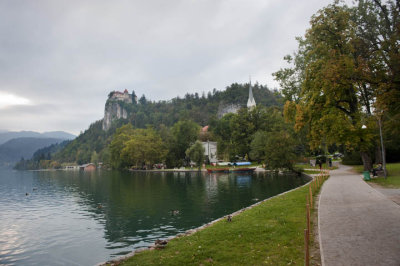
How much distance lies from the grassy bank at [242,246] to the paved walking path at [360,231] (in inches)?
33.6

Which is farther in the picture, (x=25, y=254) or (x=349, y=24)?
(x=349, y=24)

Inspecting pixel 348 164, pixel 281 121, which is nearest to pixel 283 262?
pixel 348 164

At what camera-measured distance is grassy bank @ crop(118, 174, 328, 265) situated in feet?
26.2

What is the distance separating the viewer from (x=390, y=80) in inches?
438

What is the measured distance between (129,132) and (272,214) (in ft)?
359

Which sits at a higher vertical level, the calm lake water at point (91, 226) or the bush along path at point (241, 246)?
the bush along path at point (241, 246)

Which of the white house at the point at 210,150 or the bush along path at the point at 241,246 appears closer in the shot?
the bush along path at the point at 241,246

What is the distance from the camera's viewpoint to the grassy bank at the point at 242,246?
8.00 m

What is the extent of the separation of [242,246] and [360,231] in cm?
392

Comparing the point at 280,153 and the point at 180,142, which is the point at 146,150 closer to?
the point at 180,142

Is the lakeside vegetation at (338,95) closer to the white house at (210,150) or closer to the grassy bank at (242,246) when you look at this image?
the grassy bank at (242,246)

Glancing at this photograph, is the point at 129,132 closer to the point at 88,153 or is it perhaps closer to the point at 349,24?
the point at 88,153

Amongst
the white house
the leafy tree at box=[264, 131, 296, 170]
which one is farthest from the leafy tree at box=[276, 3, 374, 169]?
the white house

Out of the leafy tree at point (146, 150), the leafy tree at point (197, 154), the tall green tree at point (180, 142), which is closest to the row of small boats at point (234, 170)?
the leafy tree at point (197, 154)
